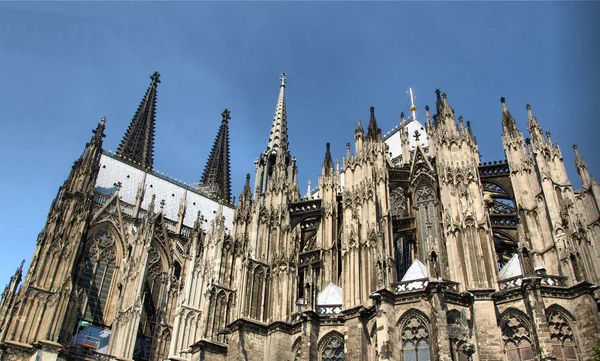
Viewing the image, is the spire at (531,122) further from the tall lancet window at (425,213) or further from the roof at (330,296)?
the roof at (330,296)

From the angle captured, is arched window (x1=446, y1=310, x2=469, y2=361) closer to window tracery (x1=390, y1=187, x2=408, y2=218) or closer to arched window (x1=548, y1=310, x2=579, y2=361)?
arched window (x1=548, y1=310, x2=579, y2=361)

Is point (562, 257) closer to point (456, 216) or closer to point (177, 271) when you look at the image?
point (456, 216)

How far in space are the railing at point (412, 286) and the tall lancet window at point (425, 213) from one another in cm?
393

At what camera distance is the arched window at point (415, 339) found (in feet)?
57.0

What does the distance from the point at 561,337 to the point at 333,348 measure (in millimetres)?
7513

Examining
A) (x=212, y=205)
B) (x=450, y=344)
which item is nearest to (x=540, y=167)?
(x=450, y=344)

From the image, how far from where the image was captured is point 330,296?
21406 mm

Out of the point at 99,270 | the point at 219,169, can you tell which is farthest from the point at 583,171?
the point at 219,169

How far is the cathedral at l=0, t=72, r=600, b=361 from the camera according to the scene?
697 inches

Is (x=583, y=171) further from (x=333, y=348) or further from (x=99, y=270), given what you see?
(x=99, y=270)

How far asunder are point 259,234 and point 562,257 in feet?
41.8

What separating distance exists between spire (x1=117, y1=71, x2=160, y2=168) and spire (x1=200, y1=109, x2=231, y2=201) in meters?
6.17

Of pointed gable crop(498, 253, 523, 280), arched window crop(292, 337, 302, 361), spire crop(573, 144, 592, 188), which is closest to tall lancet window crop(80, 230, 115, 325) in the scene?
arched window crop(292, 337, 302, 361)

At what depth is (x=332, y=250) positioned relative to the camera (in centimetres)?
2397
